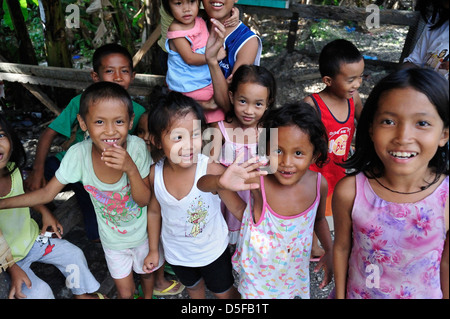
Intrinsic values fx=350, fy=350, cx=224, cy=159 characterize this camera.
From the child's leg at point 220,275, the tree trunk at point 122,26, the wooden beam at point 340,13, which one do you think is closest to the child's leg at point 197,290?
the child's leg at point 220,275

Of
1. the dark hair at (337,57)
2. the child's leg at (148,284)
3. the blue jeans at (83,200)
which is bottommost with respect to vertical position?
the child's leg at (148,284)

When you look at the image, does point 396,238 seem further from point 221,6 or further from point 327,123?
point 221,6

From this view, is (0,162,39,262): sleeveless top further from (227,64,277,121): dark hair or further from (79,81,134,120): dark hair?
(227,64,277,121): dark hair

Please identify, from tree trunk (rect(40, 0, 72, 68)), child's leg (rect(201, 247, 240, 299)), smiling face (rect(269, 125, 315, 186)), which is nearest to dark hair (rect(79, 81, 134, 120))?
smiling face (rect(269, 125, 315, 186))

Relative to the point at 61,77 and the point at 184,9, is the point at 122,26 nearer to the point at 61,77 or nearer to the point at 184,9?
the point at 61,77

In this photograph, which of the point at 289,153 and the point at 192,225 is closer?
the point at 289,153

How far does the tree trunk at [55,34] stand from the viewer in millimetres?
3182

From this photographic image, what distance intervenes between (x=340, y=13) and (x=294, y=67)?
1222 millimetres

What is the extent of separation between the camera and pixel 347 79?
2.02 metres

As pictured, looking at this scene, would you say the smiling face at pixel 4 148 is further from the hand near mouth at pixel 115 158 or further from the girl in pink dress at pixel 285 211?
the girl in pink dress at pixel 285 211

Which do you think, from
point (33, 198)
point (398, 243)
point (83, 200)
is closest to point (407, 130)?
point (398, 243)

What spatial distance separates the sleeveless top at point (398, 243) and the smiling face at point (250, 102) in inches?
28.3

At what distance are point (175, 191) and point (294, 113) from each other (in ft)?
2.10
